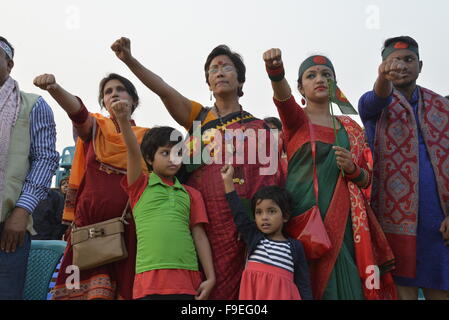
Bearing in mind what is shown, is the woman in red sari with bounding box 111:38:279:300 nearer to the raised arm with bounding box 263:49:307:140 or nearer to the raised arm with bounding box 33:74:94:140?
the raised arm with bounding box 263:49:307:140

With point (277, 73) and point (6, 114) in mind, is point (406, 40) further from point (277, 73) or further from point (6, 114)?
point (6, 114)

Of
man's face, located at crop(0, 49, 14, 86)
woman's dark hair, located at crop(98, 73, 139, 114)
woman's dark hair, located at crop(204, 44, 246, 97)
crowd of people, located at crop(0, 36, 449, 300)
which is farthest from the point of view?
woman's dark hair, located at crop(98, 73, 139, 114)

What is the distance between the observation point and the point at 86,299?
2.83m

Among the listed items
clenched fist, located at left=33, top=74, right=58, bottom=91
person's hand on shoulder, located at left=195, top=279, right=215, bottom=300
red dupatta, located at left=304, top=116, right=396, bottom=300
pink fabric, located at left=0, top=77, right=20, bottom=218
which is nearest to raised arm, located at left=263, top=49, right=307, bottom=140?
red dupatta, located at left=304, top=116, right=396, bottom=300

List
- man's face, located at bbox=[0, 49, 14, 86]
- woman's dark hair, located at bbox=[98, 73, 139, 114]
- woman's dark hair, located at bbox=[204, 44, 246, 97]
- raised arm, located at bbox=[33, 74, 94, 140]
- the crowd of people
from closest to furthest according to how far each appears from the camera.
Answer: the crowd of people, raised arm, located at bbox=[33, 74, 94, 140], man's face, located at bbox=[0, 49, 14, 86], woman's dark hair, located at bbox=[204, 44, 246, 97], woman's dark hair, located at bbox=[98, 73, 139, 114]

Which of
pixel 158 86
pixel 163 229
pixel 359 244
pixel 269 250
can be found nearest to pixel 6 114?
pixel 158 86

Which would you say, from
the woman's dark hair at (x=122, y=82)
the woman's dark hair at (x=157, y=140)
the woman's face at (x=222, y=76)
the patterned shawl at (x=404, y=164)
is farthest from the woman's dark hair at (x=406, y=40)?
the woman's dark hair at (x=122, y=82)

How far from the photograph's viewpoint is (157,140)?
115 inches

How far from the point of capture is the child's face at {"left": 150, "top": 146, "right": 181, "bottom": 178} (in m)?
2.86

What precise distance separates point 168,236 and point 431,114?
1900 mm

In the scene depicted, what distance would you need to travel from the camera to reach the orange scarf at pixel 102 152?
307 cm

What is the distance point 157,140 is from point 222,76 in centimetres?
65
